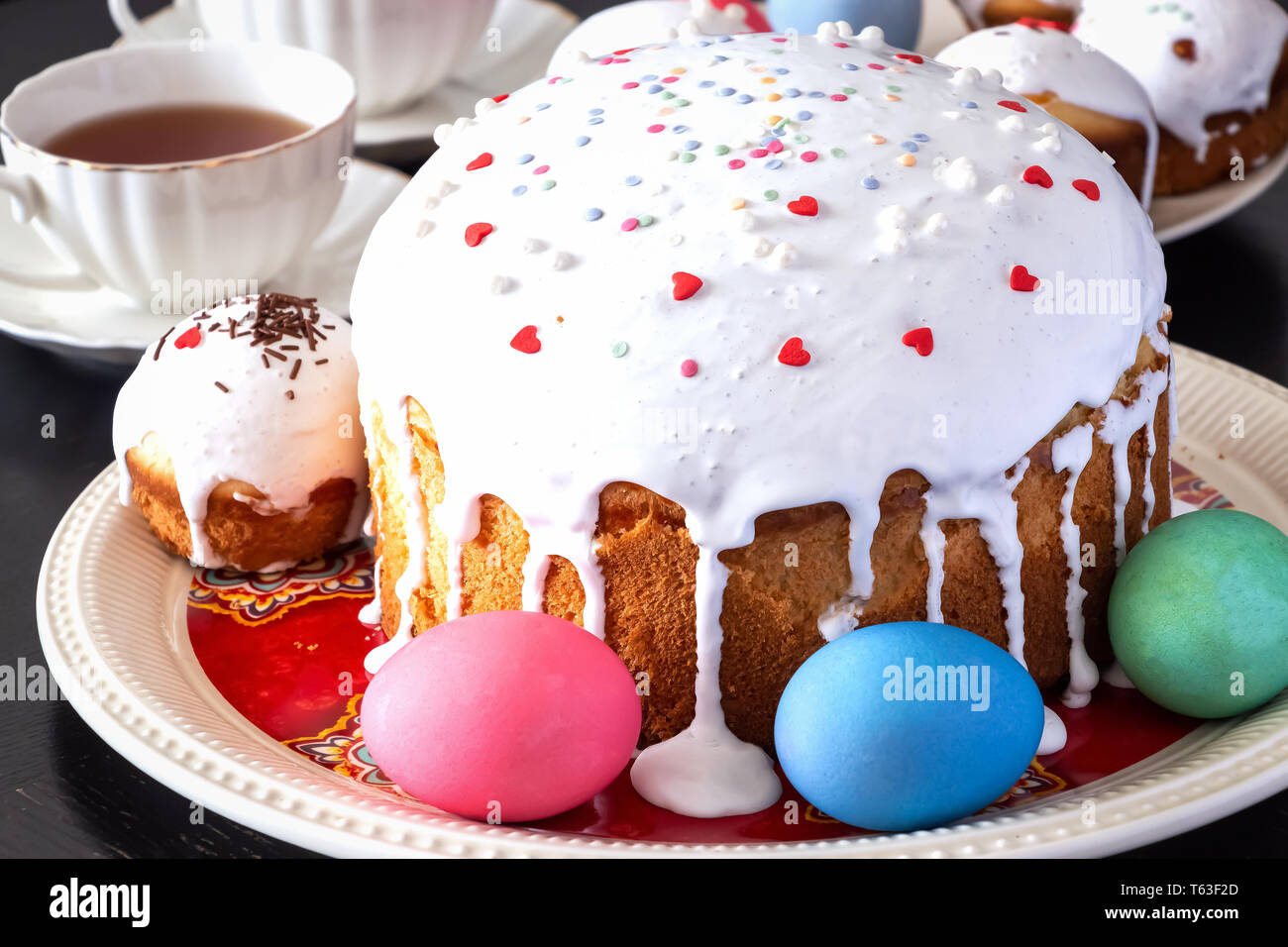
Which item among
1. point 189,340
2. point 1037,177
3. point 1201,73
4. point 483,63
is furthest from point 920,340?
point 483,63

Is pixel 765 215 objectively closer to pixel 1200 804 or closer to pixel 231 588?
pixel 1200 804

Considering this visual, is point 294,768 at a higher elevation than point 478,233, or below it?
below

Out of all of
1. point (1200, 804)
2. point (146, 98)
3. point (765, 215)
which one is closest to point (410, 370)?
point (765, 215)

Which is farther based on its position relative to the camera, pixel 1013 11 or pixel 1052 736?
pixel 1013 11

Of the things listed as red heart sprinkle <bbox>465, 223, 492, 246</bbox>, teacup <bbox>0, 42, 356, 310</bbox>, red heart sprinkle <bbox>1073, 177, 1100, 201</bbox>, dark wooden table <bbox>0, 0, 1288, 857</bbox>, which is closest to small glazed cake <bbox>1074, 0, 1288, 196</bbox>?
dark wooden table <bbox>0, 0, 1288, 857</bbox>

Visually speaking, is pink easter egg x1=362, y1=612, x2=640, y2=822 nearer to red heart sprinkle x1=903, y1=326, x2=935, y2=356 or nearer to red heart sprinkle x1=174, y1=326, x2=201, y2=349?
red heart sprinkle x1=903, y1=326, x2=935, y2=356

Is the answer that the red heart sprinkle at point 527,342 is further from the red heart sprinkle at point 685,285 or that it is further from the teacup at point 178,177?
the teacup at point 178,177

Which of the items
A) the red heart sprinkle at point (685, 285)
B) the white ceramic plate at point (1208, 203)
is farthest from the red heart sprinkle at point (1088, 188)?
the white ceramic plate at point (1208, 203)

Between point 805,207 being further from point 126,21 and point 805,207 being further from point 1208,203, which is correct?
point 126,21
